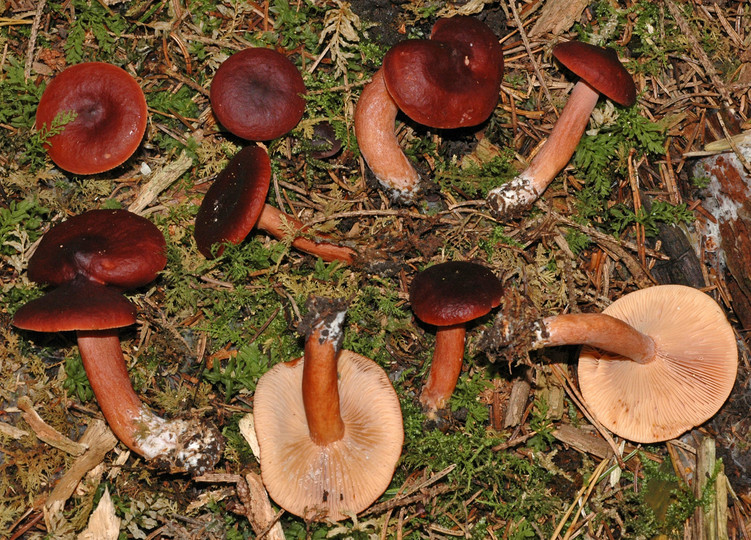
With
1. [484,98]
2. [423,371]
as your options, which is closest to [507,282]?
[423,371]

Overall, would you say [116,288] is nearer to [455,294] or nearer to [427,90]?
[455,294]

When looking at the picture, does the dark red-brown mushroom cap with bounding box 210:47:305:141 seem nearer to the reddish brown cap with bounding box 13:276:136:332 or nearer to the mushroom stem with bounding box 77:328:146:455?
the reddish brown cap with bounding box 13:276:136:332

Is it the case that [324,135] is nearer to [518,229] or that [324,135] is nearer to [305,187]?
[305,187]

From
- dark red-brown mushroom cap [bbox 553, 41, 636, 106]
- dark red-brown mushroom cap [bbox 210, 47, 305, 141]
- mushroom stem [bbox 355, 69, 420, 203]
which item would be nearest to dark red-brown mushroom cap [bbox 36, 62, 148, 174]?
dark red-brown mushroom cap [bbox 210, 47, 305, 141]

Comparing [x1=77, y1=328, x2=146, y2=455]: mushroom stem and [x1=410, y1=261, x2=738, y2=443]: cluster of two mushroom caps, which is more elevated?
[x1=410, y1=261, x2=738, y2=443]: cluster of two mushroom caps

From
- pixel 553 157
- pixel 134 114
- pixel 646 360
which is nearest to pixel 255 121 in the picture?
pixel 134 114

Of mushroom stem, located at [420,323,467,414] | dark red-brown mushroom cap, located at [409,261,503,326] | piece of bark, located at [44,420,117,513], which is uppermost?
dark red-brown mushroom cap, located at [409,261,503,326]
